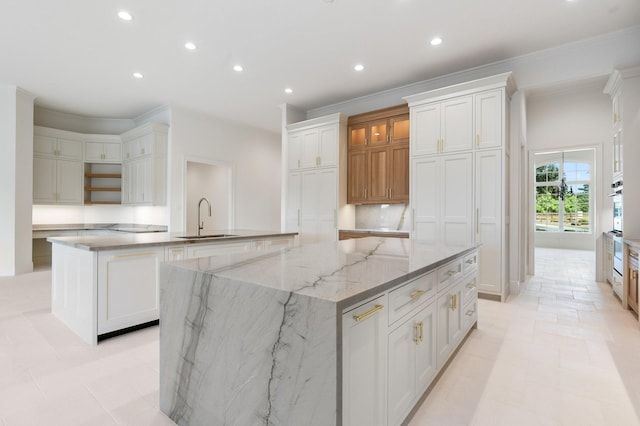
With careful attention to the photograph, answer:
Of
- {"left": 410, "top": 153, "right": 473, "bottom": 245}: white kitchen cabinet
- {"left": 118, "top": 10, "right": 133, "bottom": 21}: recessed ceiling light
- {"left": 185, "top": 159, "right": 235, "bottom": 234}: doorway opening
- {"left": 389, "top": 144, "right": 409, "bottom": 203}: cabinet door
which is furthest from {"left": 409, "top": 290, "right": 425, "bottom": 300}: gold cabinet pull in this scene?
Result: {"left": 185, "top": 159, "right": 235, "bottom": 234}: doorway opening

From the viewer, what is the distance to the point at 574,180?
9.84 m

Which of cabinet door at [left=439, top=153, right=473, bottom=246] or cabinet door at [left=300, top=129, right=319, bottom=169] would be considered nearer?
cabinet door at [left=439, top=153, right=473, bottom=246]

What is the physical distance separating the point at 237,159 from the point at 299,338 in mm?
6629

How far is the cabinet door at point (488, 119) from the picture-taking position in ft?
12.8

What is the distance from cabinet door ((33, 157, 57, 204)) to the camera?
6.05 meters

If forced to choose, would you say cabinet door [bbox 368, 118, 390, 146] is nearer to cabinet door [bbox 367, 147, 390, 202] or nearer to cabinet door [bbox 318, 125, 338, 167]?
cabinet door [bbox 367, 147, 390, 202]

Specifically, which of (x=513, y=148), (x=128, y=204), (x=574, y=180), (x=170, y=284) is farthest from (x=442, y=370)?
(x=574, y=180)

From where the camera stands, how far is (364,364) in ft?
3.93

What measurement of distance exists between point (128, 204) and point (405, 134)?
220 inches

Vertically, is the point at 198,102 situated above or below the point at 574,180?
above

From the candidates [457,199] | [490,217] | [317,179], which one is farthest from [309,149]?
[490,217]

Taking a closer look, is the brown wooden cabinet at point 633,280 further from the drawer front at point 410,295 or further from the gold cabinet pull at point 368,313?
the gold cabinet pull at point 368,313

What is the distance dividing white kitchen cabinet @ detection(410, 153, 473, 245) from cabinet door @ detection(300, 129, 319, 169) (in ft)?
5.91

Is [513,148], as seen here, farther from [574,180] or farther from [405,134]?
[574,180]
